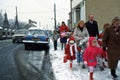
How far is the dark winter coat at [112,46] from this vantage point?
12461 mm

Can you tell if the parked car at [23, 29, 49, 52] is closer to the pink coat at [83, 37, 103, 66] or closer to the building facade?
the building facade

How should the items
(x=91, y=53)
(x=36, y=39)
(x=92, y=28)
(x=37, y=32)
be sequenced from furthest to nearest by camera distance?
(x=37, y=32) → (x=36, y=39) → (x=92, y=28) → (x=91, y=53)

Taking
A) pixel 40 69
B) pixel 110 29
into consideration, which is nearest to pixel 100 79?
pixel 110 29

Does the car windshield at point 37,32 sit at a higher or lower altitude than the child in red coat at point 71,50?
higher

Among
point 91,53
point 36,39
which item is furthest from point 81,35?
point 36,39

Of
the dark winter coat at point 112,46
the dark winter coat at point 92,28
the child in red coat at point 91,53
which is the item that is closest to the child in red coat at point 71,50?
the dark winter coat at point 92,28

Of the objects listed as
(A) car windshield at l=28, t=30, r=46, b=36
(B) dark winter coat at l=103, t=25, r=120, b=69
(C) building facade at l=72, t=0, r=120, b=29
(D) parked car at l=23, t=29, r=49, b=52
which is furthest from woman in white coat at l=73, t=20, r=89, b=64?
(C) building facade at l=72, t=0, r=120, b=29

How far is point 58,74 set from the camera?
46.6ft

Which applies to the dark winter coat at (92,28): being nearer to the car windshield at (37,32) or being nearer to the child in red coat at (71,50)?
the child in red coat at (71,50)

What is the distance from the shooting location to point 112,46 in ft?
41.1

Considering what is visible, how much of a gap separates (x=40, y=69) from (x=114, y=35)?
4.96 metres

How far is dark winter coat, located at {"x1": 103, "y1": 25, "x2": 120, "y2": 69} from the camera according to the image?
12461 mm

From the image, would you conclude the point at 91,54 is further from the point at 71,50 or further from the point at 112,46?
the point at 71,50

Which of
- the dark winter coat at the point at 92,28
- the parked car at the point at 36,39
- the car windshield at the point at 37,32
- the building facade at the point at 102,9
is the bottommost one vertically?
the parked car at the point at 36,39
